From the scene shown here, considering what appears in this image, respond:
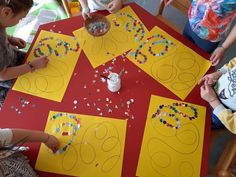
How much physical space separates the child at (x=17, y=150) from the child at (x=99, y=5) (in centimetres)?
58

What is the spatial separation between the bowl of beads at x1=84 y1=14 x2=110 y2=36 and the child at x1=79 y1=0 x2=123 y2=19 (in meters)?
0.03

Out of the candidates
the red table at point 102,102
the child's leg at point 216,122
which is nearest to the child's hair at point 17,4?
the red table at point 102,102

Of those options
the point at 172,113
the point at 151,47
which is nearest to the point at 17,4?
the point at 151,47

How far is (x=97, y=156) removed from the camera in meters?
0.96

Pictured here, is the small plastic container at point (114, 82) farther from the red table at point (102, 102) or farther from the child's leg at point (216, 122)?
the child's leg at point (216, 122)

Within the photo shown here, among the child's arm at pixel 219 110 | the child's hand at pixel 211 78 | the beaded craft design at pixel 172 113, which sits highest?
→ the child's hand at pixel 211 78

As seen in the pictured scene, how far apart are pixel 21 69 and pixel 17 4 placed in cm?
25

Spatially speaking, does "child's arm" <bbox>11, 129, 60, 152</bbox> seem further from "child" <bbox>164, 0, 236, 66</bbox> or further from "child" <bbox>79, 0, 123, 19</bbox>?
"child" <bbox>164, 0, 236, 66</bbox>

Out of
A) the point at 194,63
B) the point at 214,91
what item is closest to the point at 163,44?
the point at 194,63

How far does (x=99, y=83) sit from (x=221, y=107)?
48cm

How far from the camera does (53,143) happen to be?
95 cm

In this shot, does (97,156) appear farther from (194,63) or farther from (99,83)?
(194,63)

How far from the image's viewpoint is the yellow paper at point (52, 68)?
1075 mm

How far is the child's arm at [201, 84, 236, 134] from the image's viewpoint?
3.36 feet
